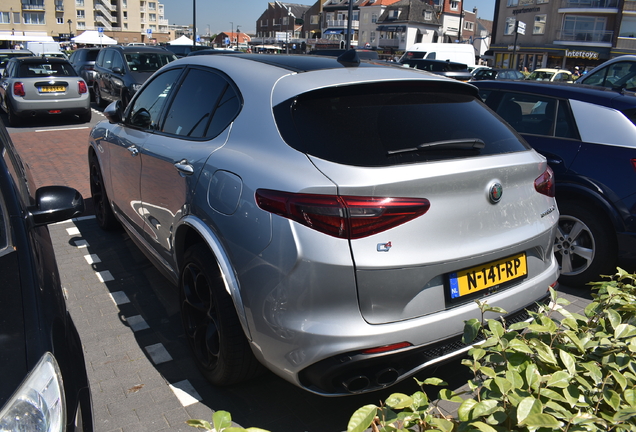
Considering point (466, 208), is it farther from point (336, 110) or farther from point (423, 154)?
point (336, 110)

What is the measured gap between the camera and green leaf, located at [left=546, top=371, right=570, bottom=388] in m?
1.67

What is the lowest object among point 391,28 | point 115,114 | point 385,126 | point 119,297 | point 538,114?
point 119,297

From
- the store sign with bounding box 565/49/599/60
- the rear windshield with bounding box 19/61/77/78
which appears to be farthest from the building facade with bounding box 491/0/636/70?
the rear windshield with bounding box 19/61/77/78

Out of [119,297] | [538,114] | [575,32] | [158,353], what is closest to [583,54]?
[575,32]

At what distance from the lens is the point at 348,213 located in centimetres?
229

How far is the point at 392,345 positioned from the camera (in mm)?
2387

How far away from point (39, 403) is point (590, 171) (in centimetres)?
414

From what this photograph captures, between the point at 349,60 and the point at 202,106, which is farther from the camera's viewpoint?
the point at 202,106

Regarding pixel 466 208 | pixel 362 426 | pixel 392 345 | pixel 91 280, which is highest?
pixel 466 208

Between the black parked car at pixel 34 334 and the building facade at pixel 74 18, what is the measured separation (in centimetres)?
9112

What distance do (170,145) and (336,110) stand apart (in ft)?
4.28

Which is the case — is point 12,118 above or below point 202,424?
below

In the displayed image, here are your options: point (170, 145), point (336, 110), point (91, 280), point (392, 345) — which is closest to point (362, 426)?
point (392, 345)

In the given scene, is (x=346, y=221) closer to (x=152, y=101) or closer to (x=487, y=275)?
(x=487, y=275)
